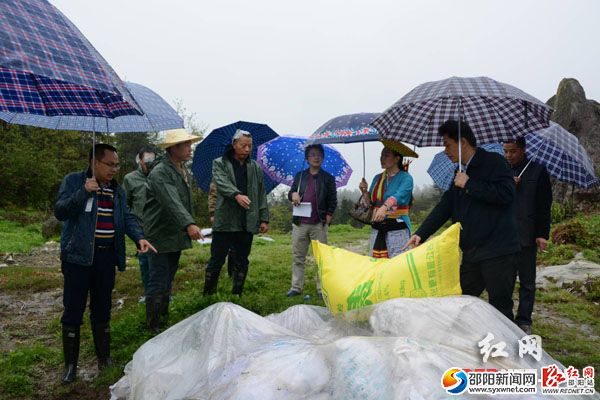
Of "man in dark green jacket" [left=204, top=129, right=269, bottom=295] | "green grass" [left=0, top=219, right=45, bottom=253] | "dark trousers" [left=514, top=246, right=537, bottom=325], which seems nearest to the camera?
"dark trousers" [left=514, top=246, right=537, bottom=325]

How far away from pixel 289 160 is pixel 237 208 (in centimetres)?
165

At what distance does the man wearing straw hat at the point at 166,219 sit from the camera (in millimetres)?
4207

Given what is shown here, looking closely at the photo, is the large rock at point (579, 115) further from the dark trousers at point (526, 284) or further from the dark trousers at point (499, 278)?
the dark trousers at point (499, 278)

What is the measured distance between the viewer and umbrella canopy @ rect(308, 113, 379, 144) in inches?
198

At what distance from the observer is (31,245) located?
37.9 ft

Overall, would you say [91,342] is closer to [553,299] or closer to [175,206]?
[175,206]

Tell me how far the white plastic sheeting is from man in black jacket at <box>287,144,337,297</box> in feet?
8.77

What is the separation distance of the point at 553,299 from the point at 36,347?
573 cm

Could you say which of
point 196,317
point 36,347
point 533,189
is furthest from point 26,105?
point 533,189

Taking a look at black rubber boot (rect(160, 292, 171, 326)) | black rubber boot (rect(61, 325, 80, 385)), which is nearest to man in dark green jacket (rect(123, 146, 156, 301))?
black rubber boot (rect(160, 292, 171, 326))

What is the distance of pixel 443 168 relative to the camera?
571cm

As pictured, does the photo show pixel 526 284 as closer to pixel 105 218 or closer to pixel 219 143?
pixel 105 218

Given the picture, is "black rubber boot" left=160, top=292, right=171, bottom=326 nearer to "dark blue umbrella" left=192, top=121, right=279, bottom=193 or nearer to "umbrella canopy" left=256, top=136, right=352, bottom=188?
"dark blue umbrella" left=192, top=121, right=279, bottom=193

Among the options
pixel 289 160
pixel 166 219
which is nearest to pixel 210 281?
pixel 166 219
